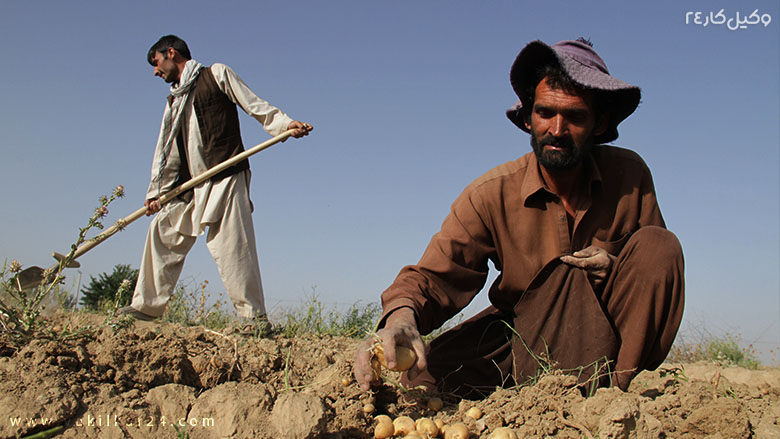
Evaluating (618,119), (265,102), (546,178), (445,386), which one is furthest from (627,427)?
(265,102)

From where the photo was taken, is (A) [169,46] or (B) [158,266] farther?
(A) [169,46]

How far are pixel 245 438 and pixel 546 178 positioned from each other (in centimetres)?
193

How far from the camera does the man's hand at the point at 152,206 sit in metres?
4.96

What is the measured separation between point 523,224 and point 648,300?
0.67 meters

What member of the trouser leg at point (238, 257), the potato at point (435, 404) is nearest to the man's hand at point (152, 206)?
the trouser leg at point (238, 257)

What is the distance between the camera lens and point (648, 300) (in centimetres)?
254

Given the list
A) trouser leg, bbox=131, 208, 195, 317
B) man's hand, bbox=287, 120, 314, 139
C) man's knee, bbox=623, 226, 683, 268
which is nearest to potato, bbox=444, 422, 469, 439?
man's knee, bbox=623, 226, 683, 268

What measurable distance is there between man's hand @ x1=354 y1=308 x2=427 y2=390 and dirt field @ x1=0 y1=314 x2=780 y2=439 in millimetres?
123

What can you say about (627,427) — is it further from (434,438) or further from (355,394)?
(355,394)

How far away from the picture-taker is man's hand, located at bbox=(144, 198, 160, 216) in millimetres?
4961

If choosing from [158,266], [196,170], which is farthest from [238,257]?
[196,170]

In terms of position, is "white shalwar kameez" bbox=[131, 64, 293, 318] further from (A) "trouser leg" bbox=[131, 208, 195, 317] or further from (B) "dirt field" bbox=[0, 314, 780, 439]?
(B) "dirt field" bbox=[0, 314, 780, 439]

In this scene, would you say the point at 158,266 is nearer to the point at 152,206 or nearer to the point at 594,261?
the point at 152,206

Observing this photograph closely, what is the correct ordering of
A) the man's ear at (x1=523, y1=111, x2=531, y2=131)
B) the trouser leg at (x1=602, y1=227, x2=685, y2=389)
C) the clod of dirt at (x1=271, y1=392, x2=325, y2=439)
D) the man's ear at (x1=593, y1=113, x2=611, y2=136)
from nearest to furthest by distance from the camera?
the clod of dirt at (x1=271, y1=392, x2=325, y2=439) < the trouser leg at (x1=602, y1=227, x2=685, y2=389) < the man's ear at (x1=593, y1=113, x2=611, y2=136) < the man's ear at (x1=523, y1=111, x2=531, y2=131)
